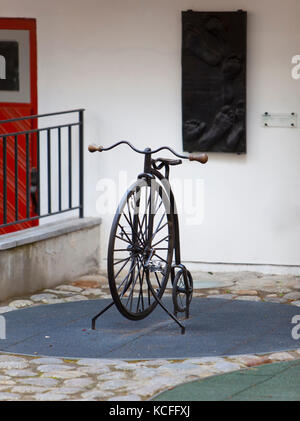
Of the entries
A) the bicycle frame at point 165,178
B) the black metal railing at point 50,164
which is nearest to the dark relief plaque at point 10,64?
the black metal railing at point 50,164

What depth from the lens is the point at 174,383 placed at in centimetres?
552

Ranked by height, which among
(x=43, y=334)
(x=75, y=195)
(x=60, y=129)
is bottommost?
(x=43, y=334)

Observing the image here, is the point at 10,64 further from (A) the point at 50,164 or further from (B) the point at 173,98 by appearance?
(B) the point at 173,98

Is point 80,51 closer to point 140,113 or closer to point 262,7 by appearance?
point 140,113

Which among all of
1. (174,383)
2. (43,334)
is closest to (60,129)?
(43,334)

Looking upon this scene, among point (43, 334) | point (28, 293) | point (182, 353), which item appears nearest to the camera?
point (182, 353)

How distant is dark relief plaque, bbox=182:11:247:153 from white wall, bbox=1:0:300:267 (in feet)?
0.32

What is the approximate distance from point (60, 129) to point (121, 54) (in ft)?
2.99

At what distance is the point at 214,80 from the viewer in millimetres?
8820

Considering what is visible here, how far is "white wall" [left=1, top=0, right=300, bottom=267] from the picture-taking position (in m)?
8.76

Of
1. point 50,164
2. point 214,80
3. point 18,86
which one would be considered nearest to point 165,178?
point 214,80

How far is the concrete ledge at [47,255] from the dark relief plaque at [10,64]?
4.80 feet

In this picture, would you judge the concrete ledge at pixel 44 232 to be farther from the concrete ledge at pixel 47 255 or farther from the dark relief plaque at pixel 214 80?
the dark relief plaque at pixel 214 80

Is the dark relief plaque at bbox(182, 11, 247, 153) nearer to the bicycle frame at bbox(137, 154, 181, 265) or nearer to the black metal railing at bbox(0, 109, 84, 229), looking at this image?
the black metal railing at bbox(0, 109, 84, 229)
